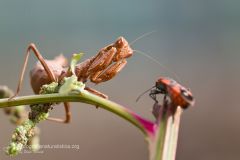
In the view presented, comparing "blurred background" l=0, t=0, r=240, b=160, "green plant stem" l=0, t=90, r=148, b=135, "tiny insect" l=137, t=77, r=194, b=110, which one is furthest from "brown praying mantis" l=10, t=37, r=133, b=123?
"blurred background" l=0, t=0, r=240, b=160

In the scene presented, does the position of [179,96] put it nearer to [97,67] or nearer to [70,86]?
[70,86]

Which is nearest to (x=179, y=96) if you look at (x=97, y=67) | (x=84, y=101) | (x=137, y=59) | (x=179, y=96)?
(x=179, y=96)

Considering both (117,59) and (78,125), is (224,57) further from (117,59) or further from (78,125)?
(117,59)

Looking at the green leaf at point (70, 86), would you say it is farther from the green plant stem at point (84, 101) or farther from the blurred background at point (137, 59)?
the blurred background at point (137, 59)

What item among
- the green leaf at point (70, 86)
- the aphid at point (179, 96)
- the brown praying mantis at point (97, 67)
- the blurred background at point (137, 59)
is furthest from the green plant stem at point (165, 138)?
the blurred background at point (137, 59)

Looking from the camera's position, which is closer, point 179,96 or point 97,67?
point 179,96

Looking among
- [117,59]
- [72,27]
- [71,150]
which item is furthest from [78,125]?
[117,59]
